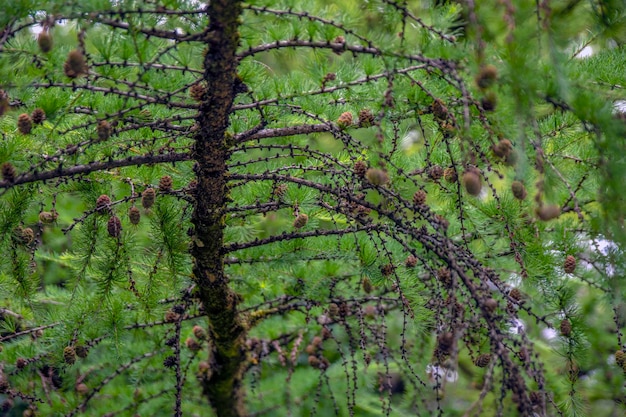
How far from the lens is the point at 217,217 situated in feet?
5.55

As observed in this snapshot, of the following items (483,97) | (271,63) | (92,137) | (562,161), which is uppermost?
(271,63)

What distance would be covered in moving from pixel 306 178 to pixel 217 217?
1.26 ft

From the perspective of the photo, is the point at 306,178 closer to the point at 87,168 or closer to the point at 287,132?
the point at 287,132

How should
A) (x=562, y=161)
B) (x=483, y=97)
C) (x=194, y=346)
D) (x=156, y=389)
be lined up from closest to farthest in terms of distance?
1. (x=483, y=97)
2. (x=562, y=161)
3. (x=194, y=346)
4. (x=156, y=389)

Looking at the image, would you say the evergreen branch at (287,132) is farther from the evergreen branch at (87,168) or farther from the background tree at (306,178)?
the evergreen branch at (87,168)

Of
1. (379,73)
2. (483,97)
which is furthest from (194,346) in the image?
(483,97)

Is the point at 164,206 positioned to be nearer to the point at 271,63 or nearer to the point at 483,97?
the point at 483,97

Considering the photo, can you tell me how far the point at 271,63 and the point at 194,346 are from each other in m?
2.54

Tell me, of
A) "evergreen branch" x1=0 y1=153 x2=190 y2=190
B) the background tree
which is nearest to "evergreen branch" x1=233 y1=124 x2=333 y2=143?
the background tree

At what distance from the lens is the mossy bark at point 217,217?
1.32 meters

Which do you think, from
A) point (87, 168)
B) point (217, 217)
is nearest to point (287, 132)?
point (217, 217)

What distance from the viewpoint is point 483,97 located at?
1.27 metres

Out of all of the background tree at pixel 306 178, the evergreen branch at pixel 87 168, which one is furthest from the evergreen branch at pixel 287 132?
the evergreen branch at pixel 87 168

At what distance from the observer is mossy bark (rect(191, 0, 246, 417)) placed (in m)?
1.32
